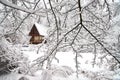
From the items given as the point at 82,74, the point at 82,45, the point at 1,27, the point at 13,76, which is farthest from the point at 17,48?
the point at 82,45

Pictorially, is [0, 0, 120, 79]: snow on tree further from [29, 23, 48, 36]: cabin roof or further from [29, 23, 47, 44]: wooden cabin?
[29, 23, 47, 44]: wooden cabin

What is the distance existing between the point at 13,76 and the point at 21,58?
209 centimetres

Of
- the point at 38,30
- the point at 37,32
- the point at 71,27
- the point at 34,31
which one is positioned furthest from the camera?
the point at 34,31

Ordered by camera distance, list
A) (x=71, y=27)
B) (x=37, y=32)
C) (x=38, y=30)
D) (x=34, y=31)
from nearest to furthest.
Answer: (x=71, y=27) < (x=38, y=30) < (x=37, y=32) < (x=34, y=31)

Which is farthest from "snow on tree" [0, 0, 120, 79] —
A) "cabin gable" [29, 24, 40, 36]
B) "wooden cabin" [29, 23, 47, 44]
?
"cabin gable" [29, 24, 40, 36]

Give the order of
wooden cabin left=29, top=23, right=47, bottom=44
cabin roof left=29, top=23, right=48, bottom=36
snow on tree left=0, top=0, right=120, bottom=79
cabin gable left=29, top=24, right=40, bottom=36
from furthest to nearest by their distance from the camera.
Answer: cabin gable left=29, top=24, right=40, bottom=36 → wooden cabin left=29, top=23, right=47, bottom=44 → cabin roof left=29, top=23, right=48, bottom=36 → snow on tree left=0, top=0, right=120, bottom=79

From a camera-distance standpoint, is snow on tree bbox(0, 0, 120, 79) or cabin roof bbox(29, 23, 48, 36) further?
cabin roof bbox(29, 23, 48, 36)

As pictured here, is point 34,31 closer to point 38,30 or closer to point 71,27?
point 38,30

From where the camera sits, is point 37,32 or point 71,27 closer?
point 71,27

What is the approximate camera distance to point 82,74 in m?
11.1

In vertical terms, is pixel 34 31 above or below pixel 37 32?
above

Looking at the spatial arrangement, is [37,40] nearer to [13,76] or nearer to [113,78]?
[13,76]

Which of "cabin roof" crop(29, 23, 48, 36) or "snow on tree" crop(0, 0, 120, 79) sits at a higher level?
"cabin roof" crop(29, 23, 48, 36)

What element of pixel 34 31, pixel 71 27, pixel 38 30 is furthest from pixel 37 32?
pixel 71 27
